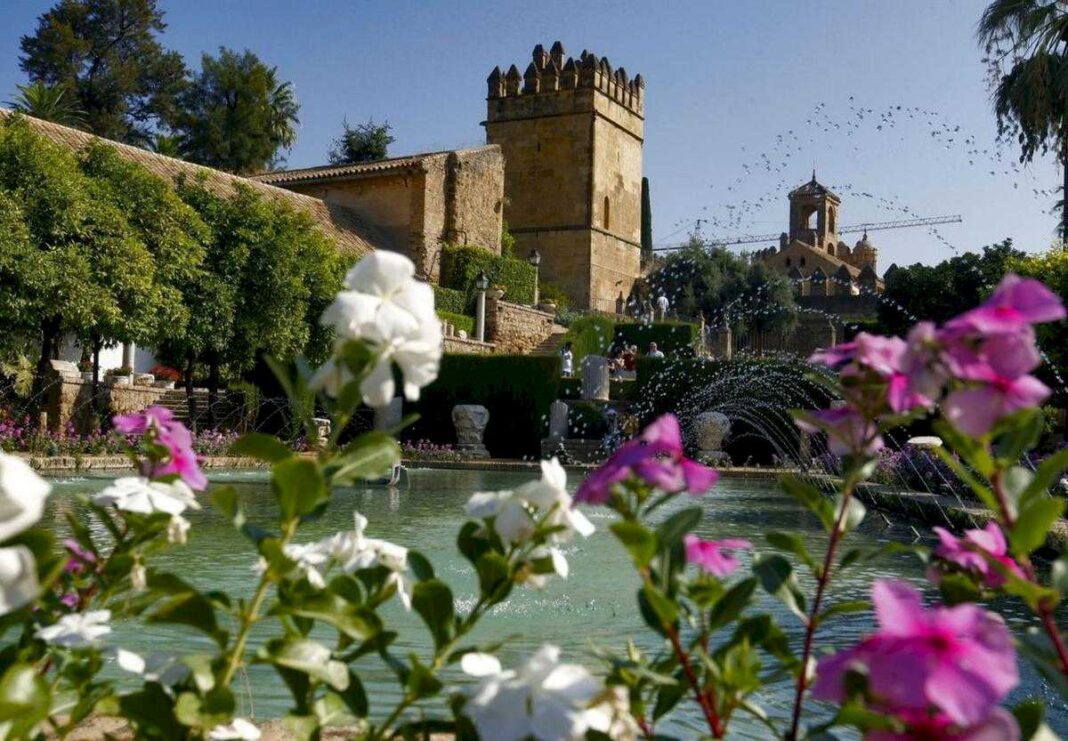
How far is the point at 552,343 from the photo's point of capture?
33.2 meters

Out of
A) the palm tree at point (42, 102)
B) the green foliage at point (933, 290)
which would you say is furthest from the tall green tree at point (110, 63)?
the green foliage at point (933, 290)

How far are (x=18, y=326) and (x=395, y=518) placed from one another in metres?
8.64

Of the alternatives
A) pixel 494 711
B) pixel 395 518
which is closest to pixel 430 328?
pixel 494 711

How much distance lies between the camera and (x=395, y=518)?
846cm

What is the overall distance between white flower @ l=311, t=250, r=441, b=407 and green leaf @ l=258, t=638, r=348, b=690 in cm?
28

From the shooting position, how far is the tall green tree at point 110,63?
129ft

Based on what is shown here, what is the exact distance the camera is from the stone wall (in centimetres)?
3062

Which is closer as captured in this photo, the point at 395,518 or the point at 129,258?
the point at 395,518

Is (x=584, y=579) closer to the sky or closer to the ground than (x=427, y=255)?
closer to the ground

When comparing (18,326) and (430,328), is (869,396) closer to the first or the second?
(430,328)

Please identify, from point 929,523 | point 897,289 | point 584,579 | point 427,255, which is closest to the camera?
point 584,579

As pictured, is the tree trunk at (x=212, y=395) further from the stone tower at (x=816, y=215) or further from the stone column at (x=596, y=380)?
the stone tower at (x=816, y=215)

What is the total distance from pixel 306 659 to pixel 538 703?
1.11ft

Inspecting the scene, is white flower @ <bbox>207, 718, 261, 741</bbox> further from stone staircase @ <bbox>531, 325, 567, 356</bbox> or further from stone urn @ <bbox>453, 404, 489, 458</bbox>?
stone staircase @ <bbox>531, 325, 567, 356</bbox>
